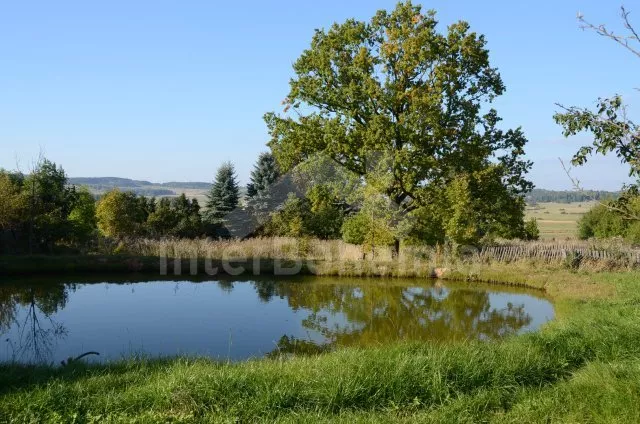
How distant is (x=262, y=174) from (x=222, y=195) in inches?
176

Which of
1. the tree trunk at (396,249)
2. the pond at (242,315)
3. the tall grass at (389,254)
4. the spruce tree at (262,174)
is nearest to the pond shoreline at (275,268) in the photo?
the tall grass at (389,254)

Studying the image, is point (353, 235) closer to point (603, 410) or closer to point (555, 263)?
point (555, 263)

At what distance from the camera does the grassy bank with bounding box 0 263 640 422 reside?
5.00 meters

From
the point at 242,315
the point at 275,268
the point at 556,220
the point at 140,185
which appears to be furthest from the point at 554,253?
the point at 140,185

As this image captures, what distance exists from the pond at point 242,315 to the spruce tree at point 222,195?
54.4 ft

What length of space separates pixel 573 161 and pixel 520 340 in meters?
3.88

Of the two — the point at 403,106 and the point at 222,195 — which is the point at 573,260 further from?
the point at 222,195

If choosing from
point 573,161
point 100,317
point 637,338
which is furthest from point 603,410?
point 100,317

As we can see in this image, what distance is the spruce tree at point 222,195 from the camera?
3375 centimetres

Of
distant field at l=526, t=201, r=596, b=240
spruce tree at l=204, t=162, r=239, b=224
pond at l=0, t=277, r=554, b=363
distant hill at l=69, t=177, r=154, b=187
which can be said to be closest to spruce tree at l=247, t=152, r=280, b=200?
spruce tree at l=204, t=162, r=239, b=224

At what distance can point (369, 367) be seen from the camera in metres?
6.09

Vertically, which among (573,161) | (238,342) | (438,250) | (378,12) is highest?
(378,12)

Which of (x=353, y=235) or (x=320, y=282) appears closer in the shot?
(x=320, y=282)

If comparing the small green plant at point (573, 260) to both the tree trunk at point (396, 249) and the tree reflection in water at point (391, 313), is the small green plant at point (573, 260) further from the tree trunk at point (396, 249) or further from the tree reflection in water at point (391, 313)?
the tree trunk at point (396, 249)
